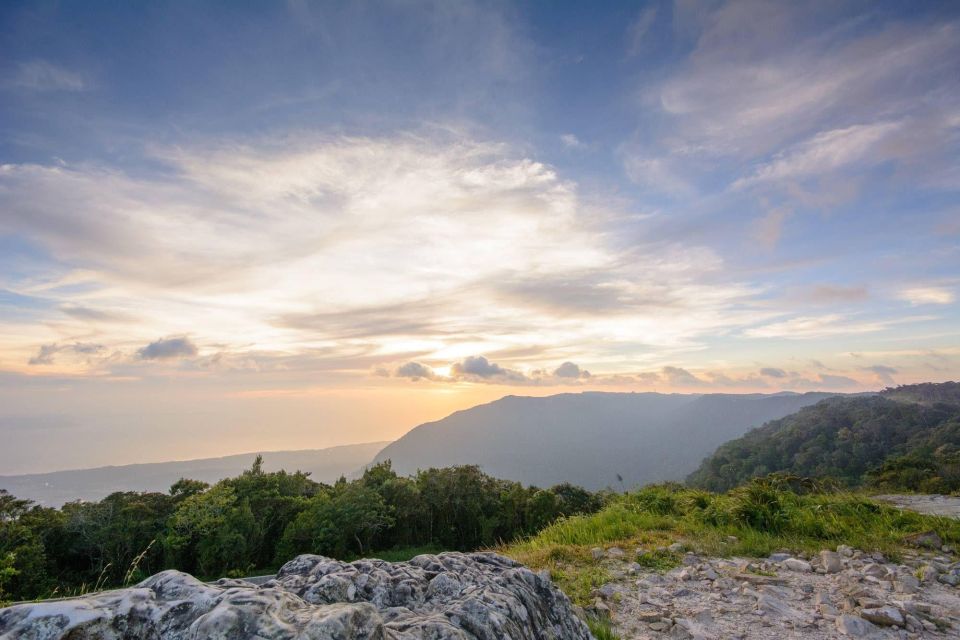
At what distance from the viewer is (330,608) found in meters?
2.77

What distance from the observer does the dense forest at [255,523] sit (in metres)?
28.2

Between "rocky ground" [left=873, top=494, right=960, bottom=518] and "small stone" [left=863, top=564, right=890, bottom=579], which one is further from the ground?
"small stone" [left=863, top=564, right=890, bottom=579]

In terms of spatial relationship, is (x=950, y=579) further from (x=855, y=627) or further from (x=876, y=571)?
(x=855, y=627)

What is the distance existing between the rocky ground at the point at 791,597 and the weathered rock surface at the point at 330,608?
2.26 meters

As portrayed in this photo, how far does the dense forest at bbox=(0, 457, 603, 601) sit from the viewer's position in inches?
1109

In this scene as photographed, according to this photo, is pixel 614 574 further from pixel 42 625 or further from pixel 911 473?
pixel 911 473

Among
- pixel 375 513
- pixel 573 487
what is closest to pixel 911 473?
pixel 573 487

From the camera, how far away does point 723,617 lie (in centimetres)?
582

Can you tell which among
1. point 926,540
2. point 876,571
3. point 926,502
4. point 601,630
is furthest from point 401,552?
point 601,630

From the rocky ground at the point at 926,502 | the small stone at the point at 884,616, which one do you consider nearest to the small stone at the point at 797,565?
the small stone at the point at 884,616

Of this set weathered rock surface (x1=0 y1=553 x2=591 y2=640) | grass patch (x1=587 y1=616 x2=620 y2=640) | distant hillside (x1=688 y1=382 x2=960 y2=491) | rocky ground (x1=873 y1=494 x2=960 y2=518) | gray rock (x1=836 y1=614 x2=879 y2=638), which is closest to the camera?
weathered rock surface (x1=0 y1=553 x2=591 y2=640)

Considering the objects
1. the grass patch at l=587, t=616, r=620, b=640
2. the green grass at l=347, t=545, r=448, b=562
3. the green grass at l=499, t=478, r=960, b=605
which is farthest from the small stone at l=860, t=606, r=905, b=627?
the green grass at l=347, t=545, r=448, b=562

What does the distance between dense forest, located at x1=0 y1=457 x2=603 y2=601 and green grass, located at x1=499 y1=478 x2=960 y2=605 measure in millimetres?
23471

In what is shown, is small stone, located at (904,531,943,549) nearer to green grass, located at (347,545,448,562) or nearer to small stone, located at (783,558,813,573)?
small stone, located at (783,558,813,573)
